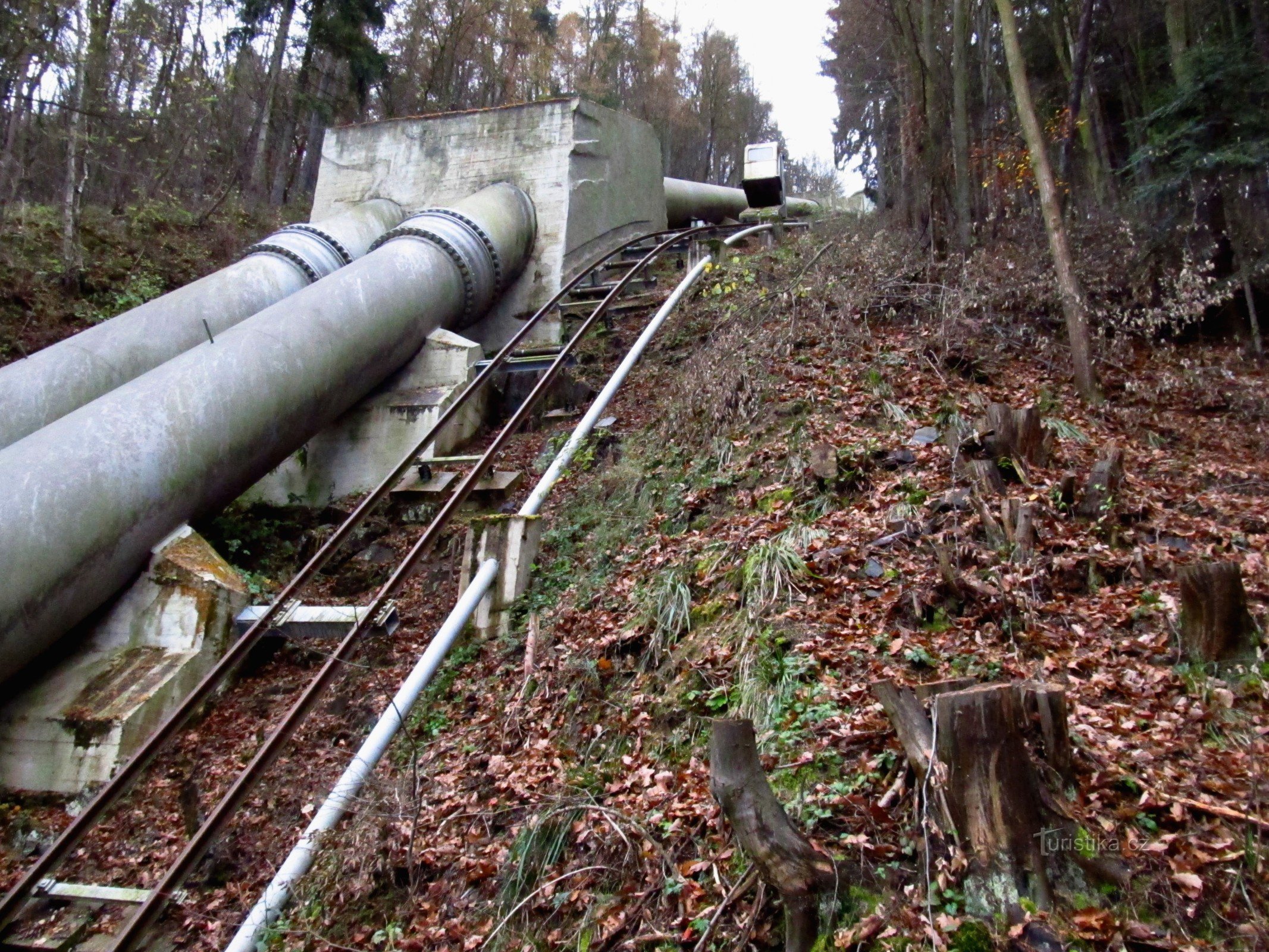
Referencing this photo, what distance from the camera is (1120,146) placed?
50.6 feet

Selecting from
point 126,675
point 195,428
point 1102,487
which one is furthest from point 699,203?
point 126,675

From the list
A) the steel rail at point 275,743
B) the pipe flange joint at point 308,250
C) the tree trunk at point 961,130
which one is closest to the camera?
the steel rail at point 275,743

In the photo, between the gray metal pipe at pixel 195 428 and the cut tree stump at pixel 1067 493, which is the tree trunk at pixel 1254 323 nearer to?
the cut tree stump at pixel 1067 493

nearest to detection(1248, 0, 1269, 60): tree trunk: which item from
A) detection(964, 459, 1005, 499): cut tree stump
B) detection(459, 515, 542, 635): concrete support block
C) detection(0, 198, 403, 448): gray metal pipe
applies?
detection(964, 459, 1005, 499): cut tree stump

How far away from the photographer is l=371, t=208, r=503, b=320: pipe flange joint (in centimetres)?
1021

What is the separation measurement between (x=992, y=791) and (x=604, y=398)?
5622 millimetres

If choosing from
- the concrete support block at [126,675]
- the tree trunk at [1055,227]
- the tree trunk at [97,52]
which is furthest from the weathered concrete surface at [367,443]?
the tree trunk at [97,52]

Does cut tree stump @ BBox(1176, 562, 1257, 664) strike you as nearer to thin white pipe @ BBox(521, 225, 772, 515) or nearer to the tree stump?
the tree stump

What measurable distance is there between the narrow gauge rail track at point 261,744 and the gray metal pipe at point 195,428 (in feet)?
3.24

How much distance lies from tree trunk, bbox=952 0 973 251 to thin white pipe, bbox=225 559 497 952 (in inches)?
271

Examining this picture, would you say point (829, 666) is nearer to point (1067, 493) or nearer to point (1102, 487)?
point (1067, 493)

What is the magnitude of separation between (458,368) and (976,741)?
7.50m

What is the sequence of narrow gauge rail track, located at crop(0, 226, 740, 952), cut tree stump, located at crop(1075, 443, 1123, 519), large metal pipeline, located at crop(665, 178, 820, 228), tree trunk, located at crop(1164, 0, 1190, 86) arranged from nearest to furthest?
narrow gauge rail track, located at crop(0, 226, 740, 952)
cut tree stump, located at crop(1075, 443, 1123, 519)
tree trunk, located at crop(1164, 0, 1190, 86)
large metal pipeline, located at crop(665, 178, 820, 228)

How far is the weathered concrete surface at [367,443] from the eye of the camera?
8.96 meters
